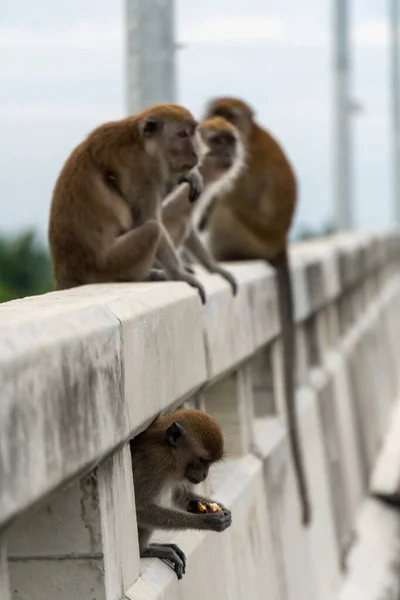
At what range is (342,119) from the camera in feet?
59.5

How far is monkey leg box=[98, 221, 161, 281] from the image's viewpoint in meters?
6.07

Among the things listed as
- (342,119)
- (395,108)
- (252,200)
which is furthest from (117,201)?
(395,108)

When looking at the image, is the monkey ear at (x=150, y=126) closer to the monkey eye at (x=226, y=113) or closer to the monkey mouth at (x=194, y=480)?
the monkey mouth at (x=194, y=480)

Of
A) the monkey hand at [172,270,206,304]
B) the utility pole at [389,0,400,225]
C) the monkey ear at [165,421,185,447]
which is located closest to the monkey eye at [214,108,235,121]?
the monkey hand at [172,270,206,304]

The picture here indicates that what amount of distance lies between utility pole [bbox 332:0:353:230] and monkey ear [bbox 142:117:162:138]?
1120 cm

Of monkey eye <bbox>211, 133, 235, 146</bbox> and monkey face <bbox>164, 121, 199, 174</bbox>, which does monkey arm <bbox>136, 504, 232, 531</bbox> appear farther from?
monkey eye <bbox>211, 133, 235, 146</bbox>

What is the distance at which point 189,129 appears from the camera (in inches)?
250

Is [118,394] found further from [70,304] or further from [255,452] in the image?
[255,452]

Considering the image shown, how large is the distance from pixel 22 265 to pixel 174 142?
6.57 metres

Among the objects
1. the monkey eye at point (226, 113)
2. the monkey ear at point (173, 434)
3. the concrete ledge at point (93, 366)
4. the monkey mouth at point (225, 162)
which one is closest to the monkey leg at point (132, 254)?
the concrete ledge at point (93, 366)

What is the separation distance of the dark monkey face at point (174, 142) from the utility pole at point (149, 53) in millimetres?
540

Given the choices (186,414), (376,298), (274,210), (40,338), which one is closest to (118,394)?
(40,338)

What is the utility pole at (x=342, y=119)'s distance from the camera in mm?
17203

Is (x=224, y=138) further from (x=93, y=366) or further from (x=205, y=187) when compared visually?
(x=93, y=366)
